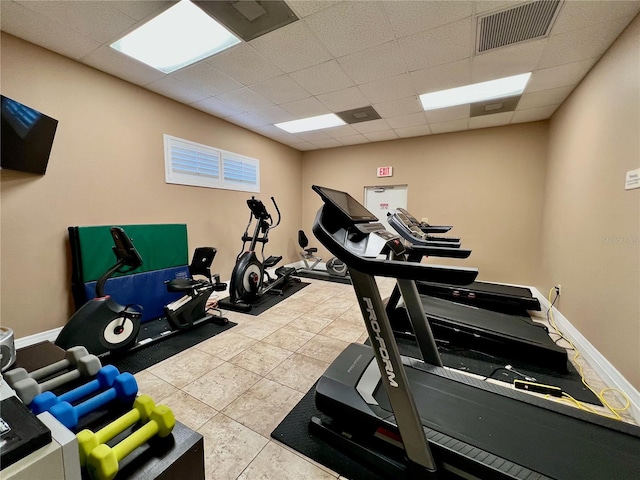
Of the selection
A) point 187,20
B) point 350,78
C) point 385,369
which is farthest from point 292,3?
point 385,369

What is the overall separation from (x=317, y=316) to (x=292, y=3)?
306cm

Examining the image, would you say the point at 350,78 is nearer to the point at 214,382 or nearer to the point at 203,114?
the point at 203,114

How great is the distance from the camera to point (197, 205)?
13.4 feet

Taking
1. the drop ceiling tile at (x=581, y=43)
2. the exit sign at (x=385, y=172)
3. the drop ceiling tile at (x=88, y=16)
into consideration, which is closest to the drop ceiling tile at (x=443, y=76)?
the drop ceiling tile at (x=581, y=43)

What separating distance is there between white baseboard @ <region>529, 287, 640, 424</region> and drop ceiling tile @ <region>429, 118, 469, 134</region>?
124 inches

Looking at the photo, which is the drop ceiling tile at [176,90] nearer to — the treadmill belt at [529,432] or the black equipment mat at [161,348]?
the black equipment mat at [161,348]

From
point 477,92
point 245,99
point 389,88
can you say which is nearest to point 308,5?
point 389,88

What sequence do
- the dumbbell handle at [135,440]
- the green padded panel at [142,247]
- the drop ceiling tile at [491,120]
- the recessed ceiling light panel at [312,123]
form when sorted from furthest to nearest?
the recessed ceiling light panel at [312,123] → the drop ceiling tile at [491,120] → the green padded panel at [142,247] → the dumbbell handle at [135,440]

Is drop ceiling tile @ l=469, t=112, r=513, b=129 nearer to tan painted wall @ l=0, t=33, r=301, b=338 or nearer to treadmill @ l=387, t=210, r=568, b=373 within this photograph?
treadmill @ l=387, t=210, r=568, b=373

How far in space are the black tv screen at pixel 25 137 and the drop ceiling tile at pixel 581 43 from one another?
4534mm

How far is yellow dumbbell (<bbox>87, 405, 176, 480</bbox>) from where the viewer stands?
2.60 feet

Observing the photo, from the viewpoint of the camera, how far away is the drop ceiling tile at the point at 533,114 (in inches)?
154

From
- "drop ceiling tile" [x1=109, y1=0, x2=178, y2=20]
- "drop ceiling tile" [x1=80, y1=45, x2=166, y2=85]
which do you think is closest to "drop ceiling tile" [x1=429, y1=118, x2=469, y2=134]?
Result: "drop ceiling tile" [x1=109, y1=0, x2=178, y2=20]

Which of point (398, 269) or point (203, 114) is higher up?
point (203, 114)
